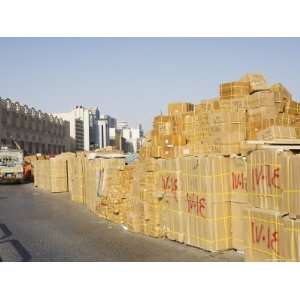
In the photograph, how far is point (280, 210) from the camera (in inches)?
264

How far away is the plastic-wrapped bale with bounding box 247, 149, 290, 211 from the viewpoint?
680 cm

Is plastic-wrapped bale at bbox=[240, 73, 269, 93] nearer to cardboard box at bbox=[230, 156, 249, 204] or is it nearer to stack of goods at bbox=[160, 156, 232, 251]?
stack of goods at bbox=[160, 156, 232, 251]

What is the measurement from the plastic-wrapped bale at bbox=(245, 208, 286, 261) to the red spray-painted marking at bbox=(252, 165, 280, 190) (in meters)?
0.49

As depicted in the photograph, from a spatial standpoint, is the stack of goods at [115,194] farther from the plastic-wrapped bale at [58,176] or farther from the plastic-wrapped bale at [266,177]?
→ the plastic-wrapped bale at [58,176]

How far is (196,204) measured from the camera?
882 cm

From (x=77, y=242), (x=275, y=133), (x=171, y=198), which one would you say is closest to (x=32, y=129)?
(x=77, y=242)

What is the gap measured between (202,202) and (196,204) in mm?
261

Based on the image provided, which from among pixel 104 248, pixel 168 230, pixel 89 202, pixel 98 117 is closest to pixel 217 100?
pixel 168 230

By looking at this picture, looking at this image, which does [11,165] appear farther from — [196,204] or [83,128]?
[83,128]

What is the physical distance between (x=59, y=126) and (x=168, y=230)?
78562 millimetres

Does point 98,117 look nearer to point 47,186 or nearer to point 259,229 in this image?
point 47,186

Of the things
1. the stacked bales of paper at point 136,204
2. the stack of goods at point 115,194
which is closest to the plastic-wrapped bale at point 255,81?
the stacked bales of paper at point 136,204
